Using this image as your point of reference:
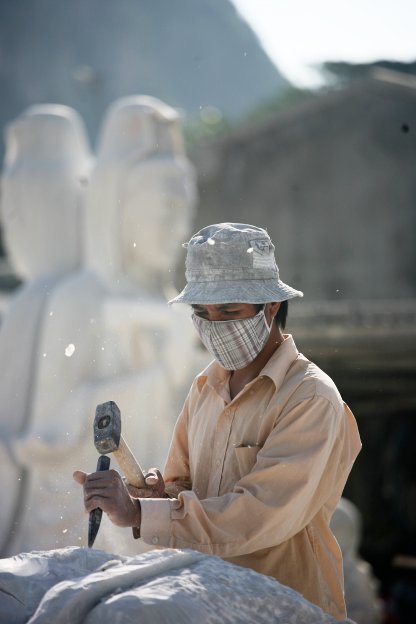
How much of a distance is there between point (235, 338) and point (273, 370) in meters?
0.12

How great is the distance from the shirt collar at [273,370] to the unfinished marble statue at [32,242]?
3465mm

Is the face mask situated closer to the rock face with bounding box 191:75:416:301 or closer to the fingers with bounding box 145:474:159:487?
the fingers with bounding box 145:474:159:487

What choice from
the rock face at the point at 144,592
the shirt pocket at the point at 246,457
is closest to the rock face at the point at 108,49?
the shirt pocket at the point at 246,457

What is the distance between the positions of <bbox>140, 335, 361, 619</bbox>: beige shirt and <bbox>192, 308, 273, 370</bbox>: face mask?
65 mm

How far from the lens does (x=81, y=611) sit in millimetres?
2178

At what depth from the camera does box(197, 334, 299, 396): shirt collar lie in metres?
2.63

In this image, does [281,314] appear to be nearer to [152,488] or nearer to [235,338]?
[235,338]

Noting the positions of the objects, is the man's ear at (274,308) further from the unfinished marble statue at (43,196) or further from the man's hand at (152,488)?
the unfinished marble statue at (43,196)

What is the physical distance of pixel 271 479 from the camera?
8.18 feet

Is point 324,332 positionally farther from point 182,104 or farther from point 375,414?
point 182,104

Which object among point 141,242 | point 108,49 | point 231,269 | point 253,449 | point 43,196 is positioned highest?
point 108,49

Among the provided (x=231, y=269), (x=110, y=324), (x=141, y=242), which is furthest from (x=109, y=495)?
(x=141, y=242)

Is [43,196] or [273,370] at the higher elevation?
[43,196]

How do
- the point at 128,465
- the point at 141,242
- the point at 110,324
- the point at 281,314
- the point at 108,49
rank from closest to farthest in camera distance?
the point at 128,465, the point at 281,314, the point at 110,324, the point at 141,242, the point at 108,49
